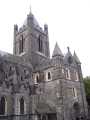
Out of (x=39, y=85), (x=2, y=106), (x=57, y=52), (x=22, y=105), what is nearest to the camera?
(x=2, y=106)

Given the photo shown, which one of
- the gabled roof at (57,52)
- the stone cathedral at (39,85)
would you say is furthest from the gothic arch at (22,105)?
the gabled roof at (57,52)

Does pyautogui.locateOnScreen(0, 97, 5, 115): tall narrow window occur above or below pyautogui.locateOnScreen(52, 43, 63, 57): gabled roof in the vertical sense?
below

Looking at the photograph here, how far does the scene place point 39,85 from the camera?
46.1 m

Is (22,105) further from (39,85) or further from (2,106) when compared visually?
(39,85)

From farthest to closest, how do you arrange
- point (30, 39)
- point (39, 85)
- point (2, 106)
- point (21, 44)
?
1. point (21, 44)
2. point (30, 39)
3. point (39, 85)
4. point (2, 106)

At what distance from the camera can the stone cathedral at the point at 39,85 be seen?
3791cm

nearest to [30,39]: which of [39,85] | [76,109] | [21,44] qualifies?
[21,44]

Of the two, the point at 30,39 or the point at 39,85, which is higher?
the point at 30,39

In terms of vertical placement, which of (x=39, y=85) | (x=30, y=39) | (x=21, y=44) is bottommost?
(x=39, y=85)

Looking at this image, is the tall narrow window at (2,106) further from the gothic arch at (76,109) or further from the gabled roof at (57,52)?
the gothic arch at (76,109)

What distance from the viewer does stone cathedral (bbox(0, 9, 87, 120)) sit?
124 ft

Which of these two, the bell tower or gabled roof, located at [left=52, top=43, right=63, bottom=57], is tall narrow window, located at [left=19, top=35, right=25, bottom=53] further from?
gabled roof, located at [left=52, top=43, right=63, bottom=57]

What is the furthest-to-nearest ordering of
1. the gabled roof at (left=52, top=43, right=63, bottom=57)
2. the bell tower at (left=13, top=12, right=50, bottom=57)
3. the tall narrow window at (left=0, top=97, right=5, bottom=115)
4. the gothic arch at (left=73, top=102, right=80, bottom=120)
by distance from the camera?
the bell tower at (left=13, top=12, right=50, bottom=57) < the gabled roof at (left=52, top=43, right=63, bottom=57) < the gothic arch at (left=73, top=102, right=80, bottom=120) < the tall narrow window at (left=0, top=97, right=5, bottom=115)

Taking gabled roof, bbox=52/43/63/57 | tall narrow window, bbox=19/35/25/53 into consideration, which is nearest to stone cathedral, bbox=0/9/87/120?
gabled roof, bbox=52/43/63/57
